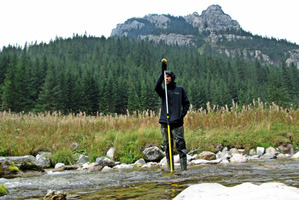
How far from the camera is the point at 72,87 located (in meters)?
68.6

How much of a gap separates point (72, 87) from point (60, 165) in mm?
64747

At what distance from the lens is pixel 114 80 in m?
84.6

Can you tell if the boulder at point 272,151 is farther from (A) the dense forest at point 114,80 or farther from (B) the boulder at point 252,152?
(A) the dense forest at point 114,80

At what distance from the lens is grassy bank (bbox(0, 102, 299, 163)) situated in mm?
8211

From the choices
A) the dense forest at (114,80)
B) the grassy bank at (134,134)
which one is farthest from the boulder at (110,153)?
the dense forest at (114,80)

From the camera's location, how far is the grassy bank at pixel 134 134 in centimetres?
821

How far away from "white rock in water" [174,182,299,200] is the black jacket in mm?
2866

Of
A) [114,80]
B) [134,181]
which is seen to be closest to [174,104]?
[134,181]

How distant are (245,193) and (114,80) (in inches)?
3309

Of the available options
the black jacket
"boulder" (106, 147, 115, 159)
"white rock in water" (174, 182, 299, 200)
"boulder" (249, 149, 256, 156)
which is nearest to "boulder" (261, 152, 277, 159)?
"boulder" (249, 149, 256, 156)

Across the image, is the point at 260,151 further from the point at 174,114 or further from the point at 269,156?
the point at 174,114

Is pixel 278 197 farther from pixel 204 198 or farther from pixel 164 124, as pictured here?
pixel 164 124

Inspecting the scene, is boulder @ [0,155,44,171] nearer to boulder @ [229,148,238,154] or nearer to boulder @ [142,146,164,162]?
boulder @ [142,146,164,162]

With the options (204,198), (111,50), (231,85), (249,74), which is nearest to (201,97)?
(231,85)
